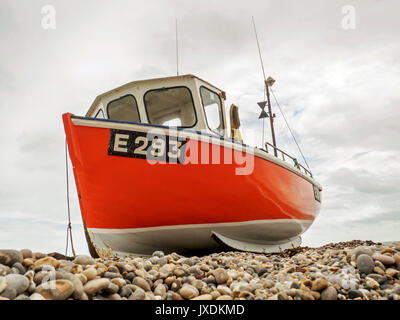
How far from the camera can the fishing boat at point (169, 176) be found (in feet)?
14.1

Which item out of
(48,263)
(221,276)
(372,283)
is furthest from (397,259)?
(48,263)

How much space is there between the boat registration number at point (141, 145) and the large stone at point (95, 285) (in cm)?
257

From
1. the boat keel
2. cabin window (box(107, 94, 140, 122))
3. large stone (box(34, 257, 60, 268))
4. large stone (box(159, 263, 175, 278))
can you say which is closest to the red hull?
the boat keel

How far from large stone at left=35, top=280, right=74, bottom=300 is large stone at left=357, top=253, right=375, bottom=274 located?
7.51ft

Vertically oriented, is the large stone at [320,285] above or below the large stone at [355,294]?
above

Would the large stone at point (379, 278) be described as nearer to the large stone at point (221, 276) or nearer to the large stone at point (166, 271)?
the large stone at point (221, 276)

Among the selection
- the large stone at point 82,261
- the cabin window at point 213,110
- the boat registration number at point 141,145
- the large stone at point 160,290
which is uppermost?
the cabin window at point 213,110

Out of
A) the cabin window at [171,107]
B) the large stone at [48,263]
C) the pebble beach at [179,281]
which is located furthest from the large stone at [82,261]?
the cabin window at [171,107]

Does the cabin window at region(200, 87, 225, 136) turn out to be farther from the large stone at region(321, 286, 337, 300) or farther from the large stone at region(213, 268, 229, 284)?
the large stone at region(321, 286, 337, 300)

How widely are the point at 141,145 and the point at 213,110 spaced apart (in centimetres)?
215

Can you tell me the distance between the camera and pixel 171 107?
228 inches
